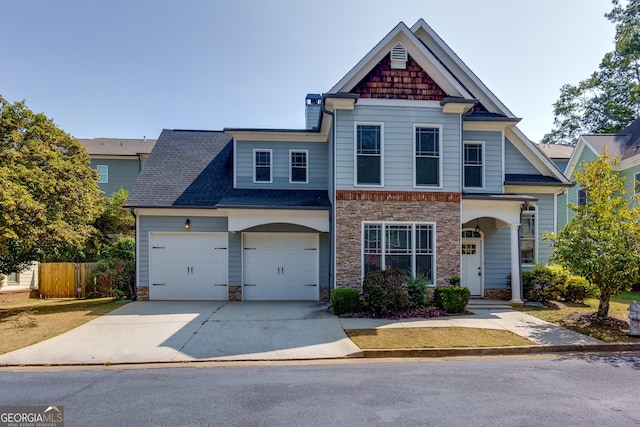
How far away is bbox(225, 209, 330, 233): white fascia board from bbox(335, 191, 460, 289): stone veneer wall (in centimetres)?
149

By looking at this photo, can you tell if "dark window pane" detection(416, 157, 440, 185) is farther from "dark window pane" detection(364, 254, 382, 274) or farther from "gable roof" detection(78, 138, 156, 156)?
"gable roof" detection(78, 138, 156, 156)

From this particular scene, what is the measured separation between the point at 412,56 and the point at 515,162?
6002 mm

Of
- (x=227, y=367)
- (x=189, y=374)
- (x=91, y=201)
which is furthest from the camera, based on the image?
(x=91, y=201)

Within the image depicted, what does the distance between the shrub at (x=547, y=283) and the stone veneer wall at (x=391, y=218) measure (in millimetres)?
Result: 3302

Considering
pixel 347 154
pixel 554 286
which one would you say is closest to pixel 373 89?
pixel 347 154

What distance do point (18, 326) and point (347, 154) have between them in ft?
33.3

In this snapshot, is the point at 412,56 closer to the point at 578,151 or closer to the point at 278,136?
the point at 278,136

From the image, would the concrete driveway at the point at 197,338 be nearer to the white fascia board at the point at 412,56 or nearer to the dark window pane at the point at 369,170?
the dark window pane at the point at 369,170

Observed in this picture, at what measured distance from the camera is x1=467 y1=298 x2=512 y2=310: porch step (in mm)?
12008

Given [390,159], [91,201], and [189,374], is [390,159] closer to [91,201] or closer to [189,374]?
[189,374]

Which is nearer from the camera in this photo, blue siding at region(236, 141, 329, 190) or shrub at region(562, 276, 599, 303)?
shrub at region(562, 276, 599, 303)

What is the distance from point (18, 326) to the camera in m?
10.2

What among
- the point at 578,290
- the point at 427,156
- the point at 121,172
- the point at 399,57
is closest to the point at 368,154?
the point at 427,156

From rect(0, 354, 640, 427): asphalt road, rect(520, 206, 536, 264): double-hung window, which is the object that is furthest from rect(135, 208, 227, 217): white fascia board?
rect(520, 206, 536, 264): double-hung window
